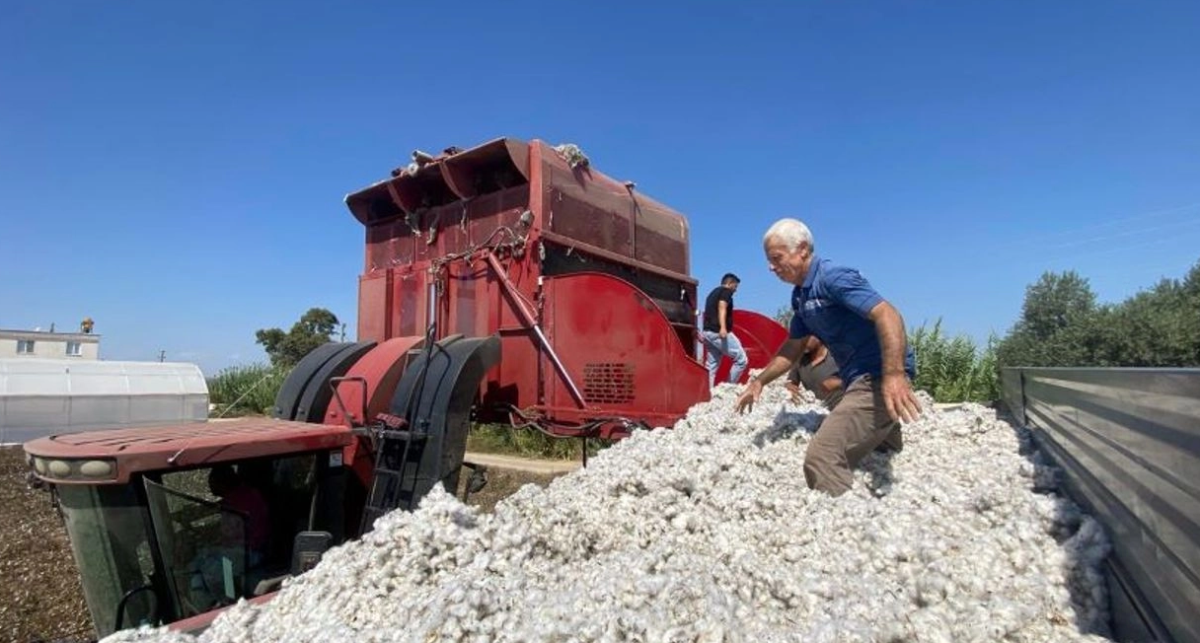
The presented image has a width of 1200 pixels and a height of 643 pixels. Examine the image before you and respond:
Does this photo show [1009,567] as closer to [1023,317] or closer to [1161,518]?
[1161,518]

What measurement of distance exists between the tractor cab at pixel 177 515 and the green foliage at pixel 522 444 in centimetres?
847

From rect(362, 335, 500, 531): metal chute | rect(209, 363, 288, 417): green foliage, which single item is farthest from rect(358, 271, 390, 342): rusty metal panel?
rect(209, 363, 288, 417): green foliage

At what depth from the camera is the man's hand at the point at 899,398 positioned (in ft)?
9.53

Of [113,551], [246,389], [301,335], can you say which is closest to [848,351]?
[113,551]

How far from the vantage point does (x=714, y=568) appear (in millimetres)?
2184

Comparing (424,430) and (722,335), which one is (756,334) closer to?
(722,335)

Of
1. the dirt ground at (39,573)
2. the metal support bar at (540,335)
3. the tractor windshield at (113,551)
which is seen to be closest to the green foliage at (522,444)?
the dirt ground at (39,573)

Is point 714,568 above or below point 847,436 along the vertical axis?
below

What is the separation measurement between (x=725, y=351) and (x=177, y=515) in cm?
548

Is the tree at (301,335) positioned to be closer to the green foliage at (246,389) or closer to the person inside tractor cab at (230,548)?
the green foliage at (246,389)

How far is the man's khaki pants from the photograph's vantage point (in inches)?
123

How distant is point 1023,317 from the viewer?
109 ft

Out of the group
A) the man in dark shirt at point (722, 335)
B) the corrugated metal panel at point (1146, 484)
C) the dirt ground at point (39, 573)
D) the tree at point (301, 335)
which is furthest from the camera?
the tree at point (301, 335)

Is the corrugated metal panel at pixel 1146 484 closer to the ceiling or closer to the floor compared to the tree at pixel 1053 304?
closer to the floor
